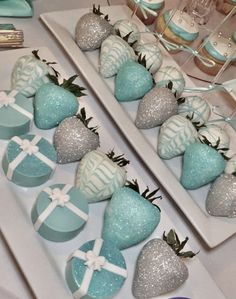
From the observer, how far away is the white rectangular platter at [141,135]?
78 cm

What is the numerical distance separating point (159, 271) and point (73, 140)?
253 millimetres

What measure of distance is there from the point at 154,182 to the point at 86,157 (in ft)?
0.47

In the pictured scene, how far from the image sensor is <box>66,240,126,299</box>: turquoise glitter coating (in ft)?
2.02

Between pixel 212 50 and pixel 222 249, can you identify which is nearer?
pixel 222 249

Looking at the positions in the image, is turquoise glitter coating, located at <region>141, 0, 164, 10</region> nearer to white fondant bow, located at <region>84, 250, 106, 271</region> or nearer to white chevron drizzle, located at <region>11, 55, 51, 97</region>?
white chevron drizzle, located at <region>11, 55, 51, 97</region>

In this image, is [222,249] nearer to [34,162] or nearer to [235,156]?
[235,156]

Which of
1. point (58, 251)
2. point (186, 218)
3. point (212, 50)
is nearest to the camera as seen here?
point (58, 251)

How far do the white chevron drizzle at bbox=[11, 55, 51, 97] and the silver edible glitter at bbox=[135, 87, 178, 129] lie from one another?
0.62ft

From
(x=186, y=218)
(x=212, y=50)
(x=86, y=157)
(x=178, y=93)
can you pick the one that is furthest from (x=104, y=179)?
(x=212, y=50)

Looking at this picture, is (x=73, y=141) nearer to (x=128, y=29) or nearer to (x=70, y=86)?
(x=70, y=86)

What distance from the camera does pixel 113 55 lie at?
93cm

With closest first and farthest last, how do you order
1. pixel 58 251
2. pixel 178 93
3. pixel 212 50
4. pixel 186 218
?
pixel 58 251
pixel 186 218
pixel 178 93
pixel 212 50

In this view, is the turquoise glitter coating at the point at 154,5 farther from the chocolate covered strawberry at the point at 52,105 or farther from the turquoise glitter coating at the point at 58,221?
the turquoise glitter coating at the point at 58,221

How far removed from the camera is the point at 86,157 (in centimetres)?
76
